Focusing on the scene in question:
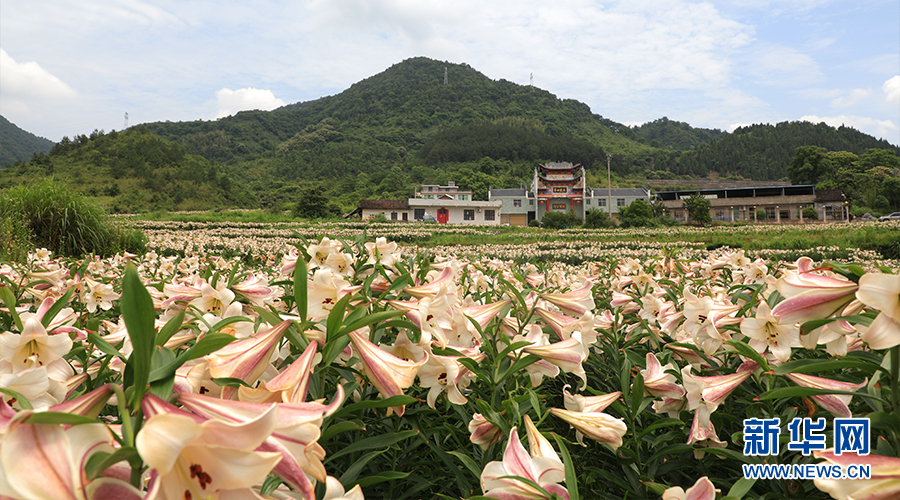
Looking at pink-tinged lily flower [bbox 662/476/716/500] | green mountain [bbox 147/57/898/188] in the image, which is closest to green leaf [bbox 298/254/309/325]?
pink-tinged lily flower [bbox 662/476/716/500]

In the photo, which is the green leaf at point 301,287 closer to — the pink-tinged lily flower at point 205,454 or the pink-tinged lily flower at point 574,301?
the pink-tinged lily flower at point 205,454

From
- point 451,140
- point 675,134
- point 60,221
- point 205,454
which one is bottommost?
point 205,454

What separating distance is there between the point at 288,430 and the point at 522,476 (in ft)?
1.11

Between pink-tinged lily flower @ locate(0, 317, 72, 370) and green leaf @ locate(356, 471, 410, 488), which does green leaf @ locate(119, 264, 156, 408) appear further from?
pink-tinged lily flower @ locate(0, 317, 72, 370)

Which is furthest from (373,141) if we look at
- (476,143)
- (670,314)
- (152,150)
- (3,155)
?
(670,314)

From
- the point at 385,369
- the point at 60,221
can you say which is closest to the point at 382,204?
the point at 60,221

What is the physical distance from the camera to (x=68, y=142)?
40.7 metres

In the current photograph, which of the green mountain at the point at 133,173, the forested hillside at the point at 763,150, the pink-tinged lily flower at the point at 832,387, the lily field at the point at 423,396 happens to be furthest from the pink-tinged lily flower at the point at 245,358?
the forested hillside at the point at 763,150

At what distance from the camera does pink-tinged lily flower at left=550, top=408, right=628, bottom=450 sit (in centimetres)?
79

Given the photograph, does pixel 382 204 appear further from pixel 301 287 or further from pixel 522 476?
pixel 522 476

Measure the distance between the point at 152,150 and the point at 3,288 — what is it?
4806 cm

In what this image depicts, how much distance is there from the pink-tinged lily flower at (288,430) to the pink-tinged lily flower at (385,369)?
8.3 inches

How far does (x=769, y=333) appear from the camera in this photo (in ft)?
2.90

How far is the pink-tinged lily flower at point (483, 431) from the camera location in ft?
2.62
